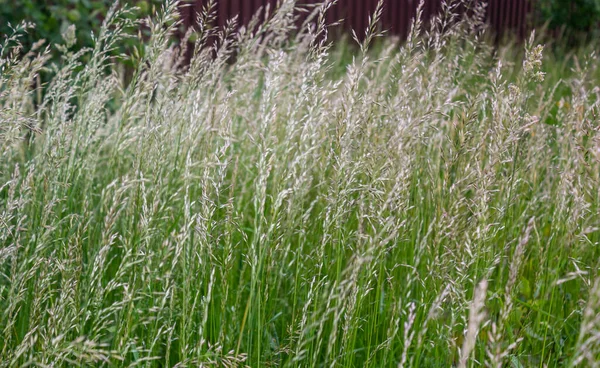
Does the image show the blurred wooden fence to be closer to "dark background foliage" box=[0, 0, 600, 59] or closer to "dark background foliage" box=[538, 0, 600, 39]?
"dark background foliage" box=[538, 0, 600, 39]

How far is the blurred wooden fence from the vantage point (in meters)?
7.10

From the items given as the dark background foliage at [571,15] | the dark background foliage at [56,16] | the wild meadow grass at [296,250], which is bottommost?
the dark background foliage at [571,15]

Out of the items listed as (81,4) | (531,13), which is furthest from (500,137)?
(531,13)

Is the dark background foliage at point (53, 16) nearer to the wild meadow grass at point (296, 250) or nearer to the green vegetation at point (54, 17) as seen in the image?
the green vegetation at point (54, 17)

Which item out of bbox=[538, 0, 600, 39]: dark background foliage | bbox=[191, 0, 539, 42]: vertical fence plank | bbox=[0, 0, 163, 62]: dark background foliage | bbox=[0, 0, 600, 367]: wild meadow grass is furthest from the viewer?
bbox=[538, 0, 600, 39]: dark background foliage

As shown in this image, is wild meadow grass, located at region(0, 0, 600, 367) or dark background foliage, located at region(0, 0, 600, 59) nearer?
wild meadow grass, located at region(0, 0, 600, 367)

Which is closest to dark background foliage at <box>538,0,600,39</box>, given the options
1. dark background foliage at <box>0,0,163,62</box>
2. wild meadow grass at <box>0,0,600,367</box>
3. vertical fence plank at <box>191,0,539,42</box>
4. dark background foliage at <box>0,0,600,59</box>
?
vertical fence plank at <box>191,0,539,42</box>

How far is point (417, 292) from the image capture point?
2084 mm

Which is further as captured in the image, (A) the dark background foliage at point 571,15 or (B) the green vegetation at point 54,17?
(A) the dark background foliage at point 571,15

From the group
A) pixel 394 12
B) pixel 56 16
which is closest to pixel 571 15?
pixel 394 12

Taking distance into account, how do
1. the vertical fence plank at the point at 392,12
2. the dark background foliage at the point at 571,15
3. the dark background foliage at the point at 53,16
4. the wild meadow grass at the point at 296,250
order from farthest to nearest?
the dark background foliage at the point at 571,15
the vertical fence plank at the point at 392,12
the dark background foliage at the point at 53,16
the wild meadow grass at the point at 296,250

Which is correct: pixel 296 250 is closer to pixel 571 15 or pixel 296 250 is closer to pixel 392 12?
pixel 392 12

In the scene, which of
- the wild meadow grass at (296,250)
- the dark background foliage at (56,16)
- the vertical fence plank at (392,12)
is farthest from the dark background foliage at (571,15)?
the wild meadow grass at (296,250)

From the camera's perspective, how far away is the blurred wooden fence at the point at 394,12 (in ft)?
23.3
